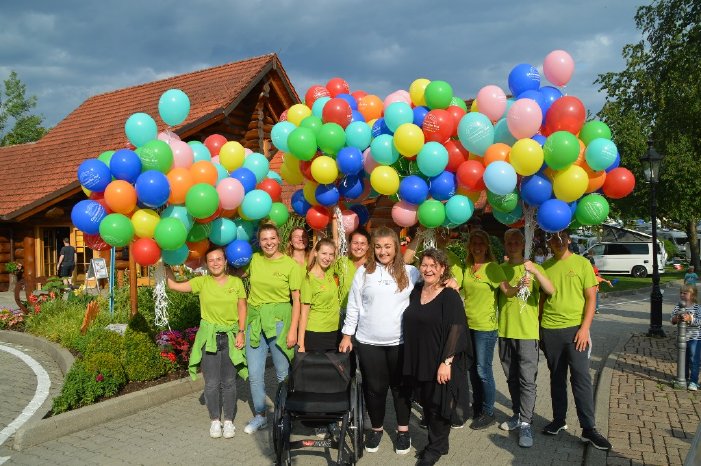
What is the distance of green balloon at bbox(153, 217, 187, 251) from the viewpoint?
4324 millimetres

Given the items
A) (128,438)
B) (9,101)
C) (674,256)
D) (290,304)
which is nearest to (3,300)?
(128,438)

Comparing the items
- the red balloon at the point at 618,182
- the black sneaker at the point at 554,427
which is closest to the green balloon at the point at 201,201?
the red balloon at the point at 618,182

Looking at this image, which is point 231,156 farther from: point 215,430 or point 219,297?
point 215,430

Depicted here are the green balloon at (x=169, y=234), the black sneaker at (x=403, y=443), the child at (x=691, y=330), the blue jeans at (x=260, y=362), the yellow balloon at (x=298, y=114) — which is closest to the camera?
the green balloon at (x=169, y=234)

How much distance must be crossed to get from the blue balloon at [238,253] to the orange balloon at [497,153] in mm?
2260

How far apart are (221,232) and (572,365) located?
3210 mm

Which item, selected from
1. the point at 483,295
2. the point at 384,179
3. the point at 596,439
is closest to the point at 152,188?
the point at 384,179

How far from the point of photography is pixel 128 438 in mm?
4773

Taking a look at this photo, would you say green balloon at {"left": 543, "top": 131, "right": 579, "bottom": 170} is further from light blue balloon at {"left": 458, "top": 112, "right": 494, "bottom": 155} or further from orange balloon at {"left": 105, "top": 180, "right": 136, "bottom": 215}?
orange balloon at {"left": 105, "top": 180, "right": 136, "bottom": 215}

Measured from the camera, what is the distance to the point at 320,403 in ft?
13.4

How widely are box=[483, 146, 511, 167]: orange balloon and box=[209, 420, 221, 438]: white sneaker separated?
3224 mm

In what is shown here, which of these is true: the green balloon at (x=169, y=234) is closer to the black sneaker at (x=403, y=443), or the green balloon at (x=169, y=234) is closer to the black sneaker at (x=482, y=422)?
the black sneaker at (x=403, y=443)

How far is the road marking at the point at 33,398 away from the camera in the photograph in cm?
498

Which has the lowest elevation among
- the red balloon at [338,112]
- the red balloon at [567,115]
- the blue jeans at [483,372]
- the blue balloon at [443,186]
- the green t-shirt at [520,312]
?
the blue jeans at [483,372]
